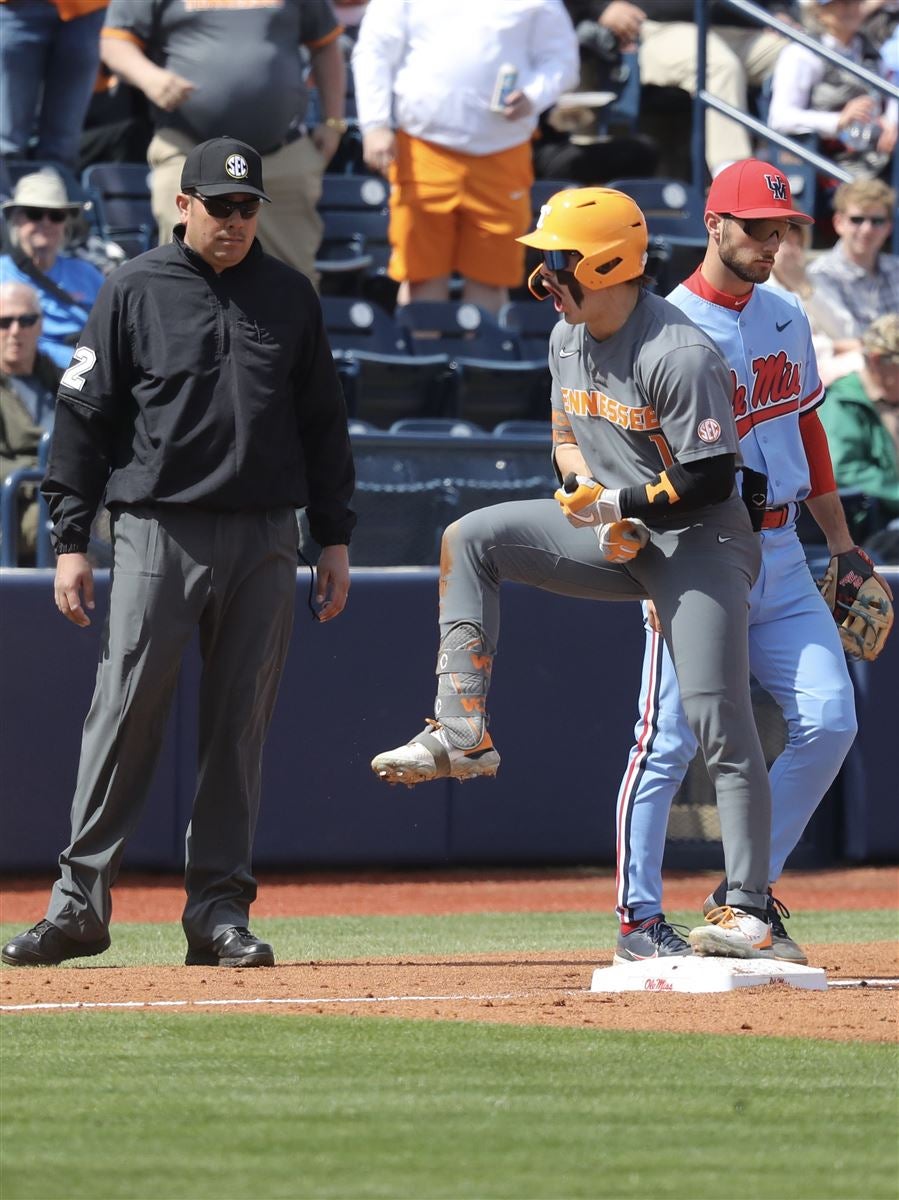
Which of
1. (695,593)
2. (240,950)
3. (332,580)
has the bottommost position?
(240,950)

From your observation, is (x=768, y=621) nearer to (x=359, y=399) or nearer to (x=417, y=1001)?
(x=417, y=1001)

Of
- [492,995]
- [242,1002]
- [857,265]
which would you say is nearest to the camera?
[242,1002]

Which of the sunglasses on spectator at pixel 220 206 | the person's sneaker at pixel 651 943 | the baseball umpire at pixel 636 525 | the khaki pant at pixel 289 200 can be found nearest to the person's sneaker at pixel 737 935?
the baseball umpire at pixel 636 525

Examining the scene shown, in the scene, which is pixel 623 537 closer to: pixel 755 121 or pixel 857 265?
pixel 857 265

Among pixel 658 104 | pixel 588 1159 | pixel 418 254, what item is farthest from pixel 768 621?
pixel 658 104

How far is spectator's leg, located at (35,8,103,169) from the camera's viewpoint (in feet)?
37.3

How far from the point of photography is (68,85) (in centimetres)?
1146

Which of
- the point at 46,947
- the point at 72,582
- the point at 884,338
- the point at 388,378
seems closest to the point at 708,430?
the point at 72,582

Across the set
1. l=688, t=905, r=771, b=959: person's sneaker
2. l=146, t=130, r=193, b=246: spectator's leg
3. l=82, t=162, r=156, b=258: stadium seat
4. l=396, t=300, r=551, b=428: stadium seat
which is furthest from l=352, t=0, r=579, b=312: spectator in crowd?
l=688, t=905, r=771, b=959: person's sneaker

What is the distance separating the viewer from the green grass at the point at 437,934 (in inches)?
297

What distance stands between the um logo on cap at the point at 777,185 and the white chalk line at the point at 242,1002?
2298mm

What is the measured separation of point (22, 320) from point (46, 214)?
1.11 m

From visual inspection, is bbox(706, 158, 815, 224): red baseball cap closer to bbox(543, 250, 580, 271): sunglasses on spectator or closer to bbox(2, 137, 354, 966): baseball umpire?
bbox(543, 250, 580, 271): sunglasses on spectator

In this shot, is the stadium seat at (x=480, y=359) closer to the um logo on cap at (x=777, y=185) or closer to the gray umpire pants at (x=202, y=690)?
the gray umpire pants at (x=202, y=690)
